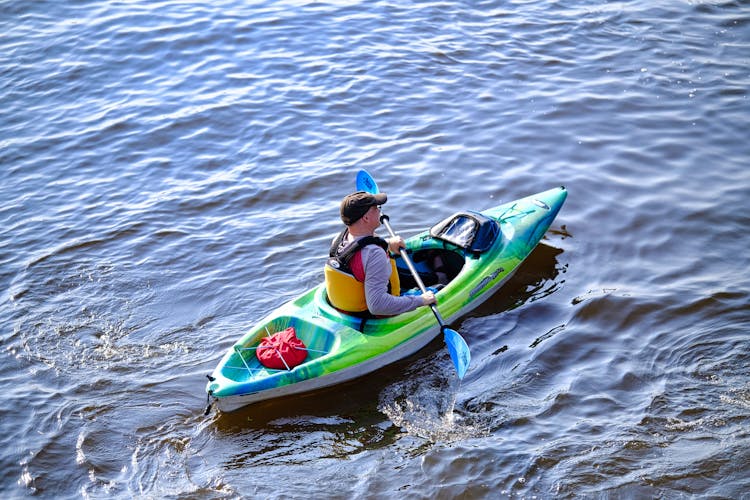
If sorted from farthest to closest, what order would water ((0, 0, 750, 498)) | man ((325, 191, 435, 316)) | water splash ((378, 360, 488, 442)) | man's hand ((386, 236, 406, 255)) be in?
man's hand ((386, 236, 406, 255))
man ((325, 191, 435, 316))
water splash ((378, 360, 488, 442))
water ((0, 0, 750, 498))

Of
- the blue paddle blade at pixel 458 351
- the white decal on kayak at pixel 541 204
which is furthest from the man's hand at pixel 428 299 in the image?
the white decal on kayak at pixel 541 204

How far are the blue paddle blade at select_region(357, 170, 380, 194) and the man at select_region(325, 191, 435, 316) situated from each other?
4.16ft

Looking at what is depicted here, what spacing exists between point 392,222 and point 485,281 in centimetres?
170

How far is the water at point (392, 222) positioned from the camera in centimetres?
565

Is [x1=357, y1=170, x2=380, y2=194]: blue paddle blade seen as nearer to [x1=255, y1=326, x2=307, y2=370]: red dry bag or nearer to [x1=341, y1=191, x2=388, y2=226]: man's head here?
[x1=341, y1=191, x2=388, y2=226]: man's head

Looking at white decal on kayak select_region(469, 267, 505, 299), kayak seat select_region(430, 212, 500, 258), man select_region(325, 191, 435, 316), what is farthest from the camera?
kayak seat select_region(430, 212, 500, 258)

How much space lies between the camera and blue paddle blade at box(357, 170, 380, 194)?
7.64 m

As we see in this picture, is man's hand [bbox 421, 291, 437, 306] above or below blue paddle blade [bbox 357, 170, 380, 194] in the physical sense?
below

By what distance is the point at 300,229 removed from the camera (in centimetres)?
862

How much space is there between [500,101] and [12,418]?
23.3 feet

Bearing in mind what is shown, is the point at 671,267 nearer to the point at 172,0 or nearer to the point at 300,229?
the point at 300,229

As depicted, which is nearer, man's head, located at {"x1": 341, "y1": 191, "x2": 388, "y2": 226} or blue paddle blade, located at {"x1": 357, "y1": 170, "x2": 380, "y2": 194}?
man's head, located at {"x1": 341, "y1": 191, "x2": 388, "y2": 226}

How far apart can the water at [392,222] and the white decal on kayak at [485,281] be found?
248 millimetres

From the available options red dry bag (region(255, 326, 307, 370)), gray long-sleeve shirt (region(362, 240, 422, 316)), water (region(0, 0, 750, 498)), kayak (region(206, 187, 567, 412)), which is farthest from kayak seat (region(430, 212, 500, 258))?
red dry bag (region(255, 326, 307, 370))
